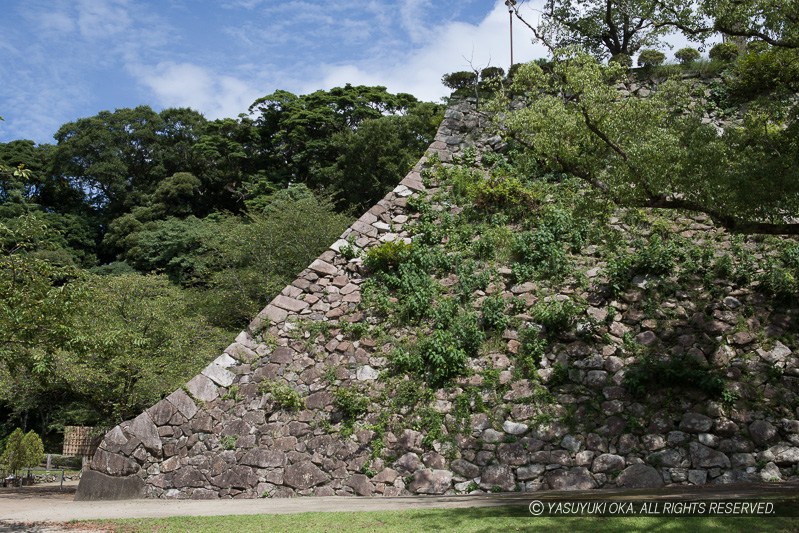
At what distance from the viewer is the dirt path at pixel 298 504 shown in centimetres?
722

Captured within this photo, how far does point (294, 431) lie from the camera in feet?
34.2

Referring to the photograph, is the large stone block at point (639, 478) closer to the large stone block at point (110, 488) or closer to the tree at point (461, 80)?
the large stone block at point (110, 488)

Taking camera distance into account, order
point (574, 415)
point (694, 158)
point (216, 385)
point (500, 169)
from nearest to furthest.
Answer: point (694, 158) → point (574, 415) → point (216, 385) → point (500, 169)

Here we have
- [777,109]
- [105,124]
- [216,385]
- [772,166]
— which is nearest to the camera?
[772,166]

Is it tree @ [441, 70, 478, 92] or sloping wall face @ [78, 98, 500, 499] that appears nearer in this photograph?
sloping wall face @ [78, 98, 500, 499]

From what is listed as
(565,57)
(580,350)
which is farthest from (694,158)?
(580,350)

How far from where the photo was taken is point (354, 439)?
10.1 meters

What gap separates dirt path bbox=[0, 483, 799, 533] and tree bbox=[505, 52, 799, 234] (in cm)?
296

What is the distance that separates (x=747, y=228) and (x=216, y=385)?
832 centimetres

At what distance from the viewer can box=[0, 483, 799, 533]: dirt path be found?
284 inches

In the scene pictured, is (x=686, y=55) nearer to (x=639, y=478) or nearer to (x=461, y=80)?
(x=461, y=80)

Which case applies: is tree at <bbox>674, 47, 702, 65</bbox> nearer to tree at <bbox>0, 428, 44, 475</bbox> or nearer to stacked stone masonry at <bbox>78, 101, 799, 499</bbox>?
stacked stone masonry at <bbox>78, 101, 799, 499</bbox>

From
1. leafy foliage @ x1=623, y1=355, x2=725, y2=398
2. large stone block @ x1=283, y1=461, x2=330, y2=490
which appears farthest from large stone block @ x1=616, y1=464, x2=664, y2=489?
large stone block @ x1=283, y1=461, x2=330, y2=490

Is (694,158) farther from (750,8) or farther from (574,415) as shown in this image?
(574,415)
